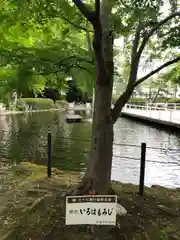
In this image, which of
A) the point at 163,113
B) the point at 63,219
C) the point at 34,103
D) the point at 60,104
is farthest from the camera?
the point at 60,104

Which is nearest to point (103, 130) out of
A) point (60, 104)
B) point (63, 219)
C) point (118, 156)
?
point (63, 219)

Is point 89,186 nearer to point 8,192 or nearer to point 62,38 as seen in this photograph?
point 8,192

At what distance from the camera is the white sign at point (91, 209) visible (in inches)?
134

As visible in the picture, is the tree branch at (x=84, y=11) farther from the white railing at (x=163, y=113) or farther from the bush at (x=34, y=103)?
the bush at (x=34, y=103)

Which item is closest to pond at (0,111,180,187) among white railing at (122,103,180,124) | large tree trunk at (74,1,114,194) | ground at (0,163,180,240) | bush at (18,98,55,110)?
ground at (0,163,180,240)

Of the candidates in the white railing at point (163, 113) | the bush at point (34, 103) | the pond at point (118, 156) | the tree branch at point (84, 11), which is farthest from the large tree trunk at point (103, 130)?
the bush at point (34, 103)

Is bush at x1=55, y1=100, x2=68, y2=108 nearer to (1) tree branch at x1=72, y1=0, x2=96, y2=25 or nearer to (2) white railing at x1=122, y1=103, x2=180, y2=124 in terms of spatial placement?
(2) white railing at x1=122, y1=103, x2=180, y2=124

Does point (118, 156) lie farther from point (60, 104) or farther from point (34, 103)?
point (60, 104)

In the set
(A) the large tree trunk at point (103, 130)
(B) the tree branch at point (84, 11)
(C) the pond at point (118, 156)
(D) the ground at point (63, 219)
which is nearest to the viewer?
(B) the tree branch at point (84, 11)

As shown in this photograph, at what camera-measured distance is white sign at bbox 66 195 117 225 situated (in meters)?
3.39

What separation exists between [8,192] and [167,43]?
12.1 feet

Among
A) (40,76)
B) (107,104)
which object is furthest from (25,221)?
(40,76)

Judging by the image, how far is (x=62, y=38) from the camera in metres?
5.38

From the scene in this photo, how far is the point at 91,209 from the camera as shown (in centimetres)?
341
